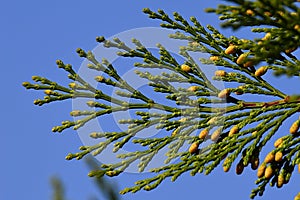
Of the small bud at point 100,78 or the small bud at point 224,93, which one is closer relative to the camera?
the small bud at point 224,93

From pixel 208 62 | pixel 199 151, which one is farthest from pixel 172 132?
pixel 208 62

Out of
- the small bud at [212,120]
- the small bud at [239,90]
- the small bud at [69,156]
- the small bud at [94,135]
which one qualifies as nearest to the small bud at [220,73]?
the small bud at [239,90]

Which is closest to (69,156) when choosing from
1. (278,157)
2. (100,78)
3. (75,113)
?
(75,113)

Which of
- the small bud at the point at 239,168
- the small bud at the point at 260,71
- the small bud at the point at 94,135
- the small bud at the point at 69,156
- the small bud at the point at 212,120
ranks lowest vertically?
the small bud at the point at 239,168

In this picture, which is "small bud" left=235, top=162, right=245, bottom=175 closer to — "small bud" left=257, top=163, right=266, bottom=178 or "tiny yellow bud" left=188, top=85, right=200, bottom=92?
"small bud" left=257, top=163, right=266, bottom=178

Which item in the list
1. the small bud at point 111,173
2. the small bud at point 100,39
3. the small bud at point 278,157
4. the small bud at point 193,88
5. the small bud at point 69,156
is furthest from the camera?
the small bud at point 100,39

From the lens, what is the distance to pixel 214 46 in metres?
5.14

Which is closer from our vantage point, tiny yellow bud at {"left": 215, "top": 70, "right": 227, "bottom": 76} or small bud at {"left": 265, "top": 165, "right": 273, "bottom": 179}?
small bud at {"left": 265, "top": 165, "right": 273, "bottom": 179}

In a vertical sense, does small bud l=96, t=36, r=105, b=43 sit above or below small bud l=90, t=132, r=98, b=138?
above

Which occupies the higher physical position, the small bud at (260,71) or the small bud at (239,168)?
the small bud at (260,71)

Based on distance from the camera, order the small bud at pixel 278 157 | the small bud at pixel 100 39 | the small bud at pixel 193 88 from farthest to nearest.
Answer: the small bud at pixel 100 39, the small bud at pixel 193 88, the small bud at pixel 278 157

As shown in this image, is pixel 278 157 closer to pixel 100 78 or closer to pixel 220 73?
pixel 220 73

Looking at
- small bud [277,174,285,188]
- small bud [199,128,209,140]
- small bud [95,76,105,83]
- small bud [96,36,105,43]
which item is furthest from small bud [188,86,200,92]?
small bud [277,174,285,188]

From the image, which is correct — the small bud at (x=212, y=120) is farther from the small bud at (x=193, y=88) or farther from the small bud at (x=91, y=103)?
the small bud at (x=91, y=103)
